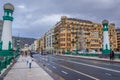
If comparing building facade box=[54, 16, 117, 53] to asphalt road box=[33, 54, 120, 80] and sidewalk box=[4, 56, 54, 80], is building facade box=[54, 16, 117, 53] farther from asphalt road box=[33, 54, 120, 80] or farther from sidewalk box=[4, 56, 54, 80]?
sidewalk box=[4, 56, 54, 80]

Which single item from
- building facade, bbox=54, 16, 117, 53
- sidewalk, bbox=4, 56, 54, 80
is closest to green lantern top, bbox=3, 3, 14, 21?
sidewalk, bbox=4, 56, 54, 80

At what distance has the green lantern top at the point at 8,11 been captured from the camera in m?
32.9

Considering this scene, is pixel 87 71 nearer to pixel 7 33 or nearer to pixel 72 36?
pixel 7 33

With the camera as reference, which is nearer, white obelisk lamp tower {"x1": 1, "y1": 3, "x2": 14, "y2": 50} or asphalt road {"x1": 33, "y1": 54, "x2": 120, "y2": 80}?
asphalt road {"x1": 33, "y1": 54, "x2": 120, "y2": 80}

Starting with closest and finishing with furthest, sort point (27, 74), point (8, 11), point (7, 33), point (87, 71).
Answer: point (27, 74) < point (87, 71) < point (7, 33) < point (8, 11)

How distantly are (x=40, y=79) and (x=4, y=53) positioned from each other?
19803 mm

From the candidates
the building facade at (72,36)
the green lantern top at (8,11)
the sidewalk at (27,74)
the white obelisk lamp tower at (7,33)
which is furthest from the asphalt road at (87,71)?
the building facade at (72,36)

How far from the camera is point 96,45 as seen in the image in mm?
129750

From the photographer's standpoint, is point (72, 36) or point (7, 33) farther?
point (72, 36)

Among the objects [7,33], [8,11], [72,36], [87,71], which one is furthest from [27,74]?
[72,36]

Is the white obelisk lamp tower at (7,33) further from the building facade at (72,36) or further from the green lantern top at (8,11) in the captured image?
the building facade at (72,36)

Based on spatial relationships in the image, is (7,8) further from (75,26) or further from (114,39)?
(114,39)

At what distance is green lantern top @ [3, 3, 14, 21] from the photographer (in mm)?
32900

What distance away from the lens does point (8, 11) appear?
33469 mm
